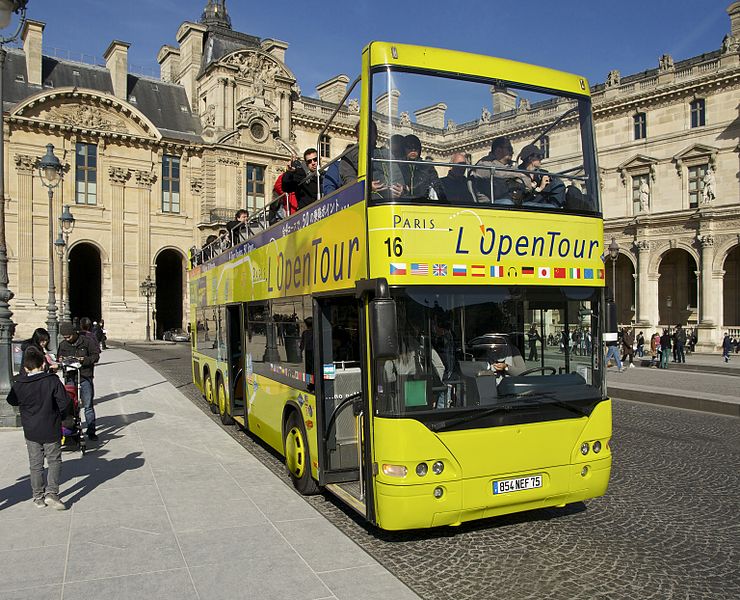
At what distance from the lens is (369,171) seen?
5605 millimetres

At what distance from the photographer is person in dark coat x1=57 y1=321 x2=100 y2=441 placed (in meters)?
9.91

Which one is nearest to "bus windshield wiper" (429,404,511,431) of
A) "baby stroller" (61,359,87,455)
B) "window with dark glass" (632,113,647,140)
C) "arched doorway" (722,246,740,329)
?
"baby stroller" (61,359,87,455)

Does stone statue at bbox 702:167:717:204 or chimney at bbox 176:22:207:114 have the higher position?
chimney at bbox 176:22:207:114

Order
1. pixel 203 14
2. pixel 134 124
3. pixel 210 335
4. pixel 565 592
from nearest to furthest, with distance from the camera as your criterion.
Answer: pixel 565 592
pixel 210 335
pixel 134 124
pixel 203 14

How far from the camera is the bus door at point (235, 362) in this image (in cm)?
1148

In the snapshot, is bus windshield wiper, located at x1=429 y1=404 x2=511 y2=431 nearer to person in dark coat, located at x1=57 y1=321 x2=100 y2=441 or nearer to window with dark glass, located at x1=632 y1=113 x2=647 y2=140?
person in dark coat, located at x1=57 y1=321 x2=100 y2=441

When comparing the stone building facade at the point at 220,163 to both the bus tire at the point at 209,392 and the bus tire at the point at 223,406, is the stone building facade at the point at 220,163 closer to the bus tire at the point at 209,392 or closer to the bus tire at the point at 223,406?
the bus tire at the point at 209,392

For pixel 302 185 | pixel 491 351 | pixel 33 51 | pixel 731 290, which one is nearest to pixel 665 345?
pixel 731 290

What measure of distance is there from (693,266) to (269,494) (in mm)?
42479

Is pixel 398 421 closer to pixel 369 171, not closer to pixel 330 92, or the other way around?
pixel 369 171

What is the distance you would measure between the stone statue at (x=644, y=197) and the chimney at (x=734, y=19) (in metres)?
9.83

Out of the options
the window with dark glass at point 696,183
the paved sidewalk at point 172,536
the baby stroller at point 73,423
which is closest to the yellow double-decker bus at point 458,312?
the paved sidewalk at point 172,536

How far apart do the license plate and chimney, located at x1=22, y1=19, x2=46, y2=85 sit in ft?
159

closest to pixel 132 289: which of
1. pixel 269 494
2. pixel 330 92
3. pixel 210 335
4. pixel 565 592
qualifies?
pixel 330 92
